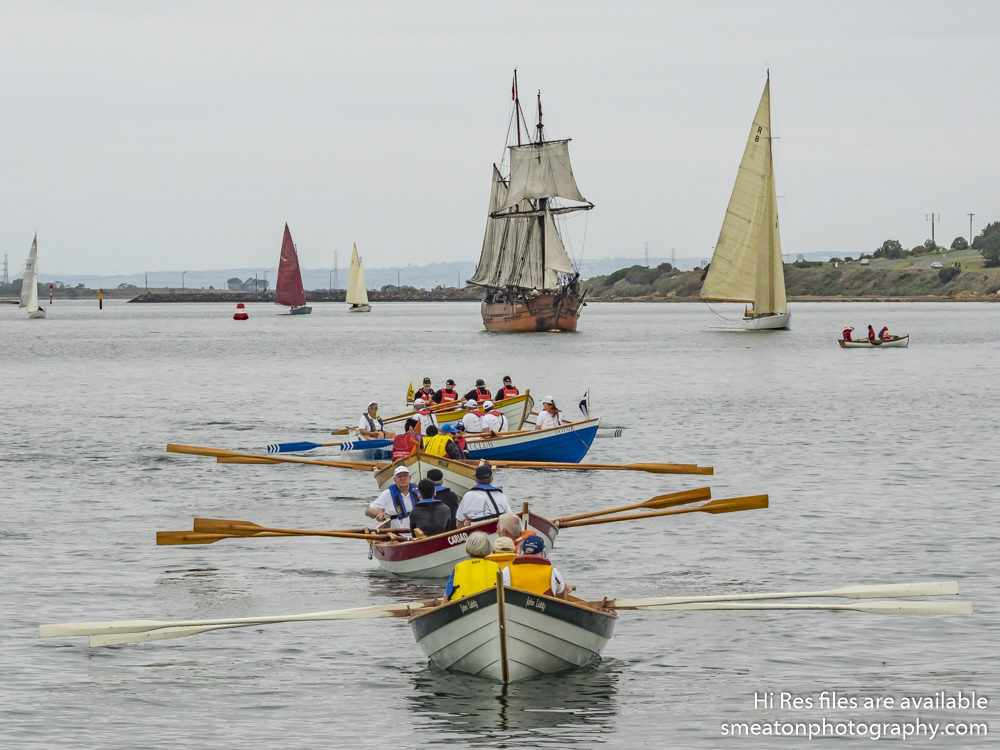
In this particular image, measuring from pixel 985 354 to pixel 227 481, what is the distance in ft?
247

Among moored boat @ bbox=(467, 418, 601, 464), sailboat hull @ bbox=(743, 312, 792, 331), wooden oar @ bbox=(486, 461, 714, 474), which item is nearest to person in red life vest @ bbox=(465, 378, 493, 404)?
moored boat @ bbox=(467, 418, 601, 464)

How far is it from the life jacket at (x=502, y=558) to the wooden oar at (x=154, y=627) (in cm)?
166

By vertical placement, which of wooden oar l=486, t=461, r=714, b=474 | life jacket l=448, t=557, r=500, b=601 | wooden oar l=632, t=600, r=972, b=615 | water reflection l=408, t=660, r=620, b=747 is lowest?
water reflection l=408, t=660, r=620, b=747

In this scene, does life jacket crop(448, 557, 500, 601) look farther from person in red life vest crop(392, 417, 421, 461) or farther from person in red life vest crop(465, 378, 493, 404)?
person in red life vest crop(465, 378, 493, 404)

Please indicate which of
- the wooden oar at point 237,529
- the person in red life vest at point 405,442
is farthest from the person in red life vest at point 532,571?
the person in red life vest at point 405,442

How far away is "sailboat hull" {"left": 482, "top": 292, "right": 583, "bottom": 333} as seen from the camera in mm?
131125

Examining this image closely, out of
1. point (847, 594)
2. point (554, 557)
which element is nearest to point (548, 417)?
point (554, 557)

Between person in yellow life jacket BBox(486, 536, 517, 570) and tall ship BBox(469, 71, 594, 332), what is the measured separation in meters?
109

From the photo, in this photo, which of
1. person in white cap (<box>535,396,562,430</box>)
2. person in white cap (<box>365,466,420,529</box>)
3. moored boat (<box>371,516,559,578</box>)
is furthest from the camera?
person in white cap (<box>535,396,562,430</box>)

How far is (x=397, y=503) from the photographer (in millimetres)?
22891

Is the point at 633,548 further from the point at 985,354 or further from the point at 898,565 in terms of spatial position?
the point at 985,354

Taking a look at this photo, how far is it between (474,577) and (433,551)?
225 inches

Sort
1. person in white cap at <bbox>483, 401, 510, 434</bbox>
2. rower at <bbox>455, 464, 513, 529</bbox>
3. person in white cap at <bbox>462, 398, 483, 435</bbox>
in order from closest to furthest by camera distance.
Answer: rower at <bbox>455, 464, 513, 529</bbox> → person in white cap at <bbox>483, 401, 510, 434</bbox> → person in white cap at <bbox>462, 398, 483, 435</bbox>

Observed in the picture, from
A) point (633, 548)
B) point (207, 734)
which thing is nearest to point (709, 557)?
point (633, 548)
